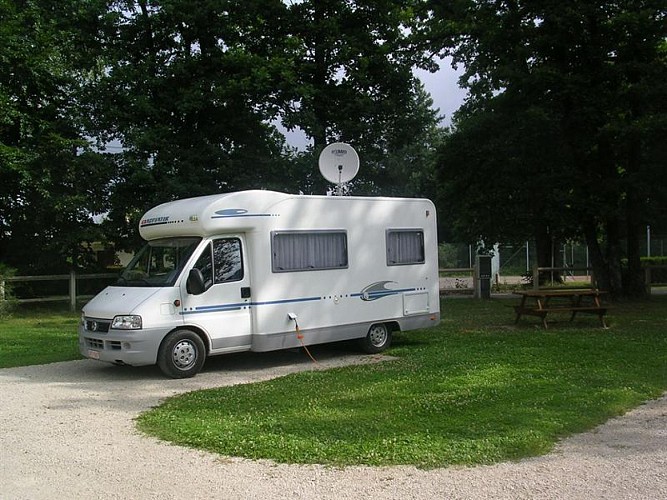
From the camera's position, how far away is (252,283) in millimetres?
10062

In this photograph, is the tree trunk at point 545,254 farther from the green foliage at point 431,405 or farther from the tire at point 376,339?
the tire at point 376,339

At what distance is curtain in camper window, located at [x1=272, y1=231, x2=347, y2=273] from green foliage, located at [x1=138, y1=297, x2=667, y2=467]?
5.92ft

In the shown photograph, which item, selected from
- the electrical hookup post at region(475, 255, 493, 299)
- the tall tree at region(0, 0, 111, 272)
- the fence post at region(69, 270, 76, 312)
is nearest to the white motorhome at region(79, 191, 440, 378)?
the tall tree at region(0, 0, 111, 272)

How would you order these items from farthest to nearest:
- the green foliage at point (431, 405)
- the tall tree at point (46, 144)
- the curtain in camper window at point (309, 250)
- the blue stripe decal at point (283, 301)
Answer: the tall tree at point (46, 144)
the curtain in camper window at point (309, 250)
the blue stripe decal at point (283, 301)
the green foliage at point (431, 405)

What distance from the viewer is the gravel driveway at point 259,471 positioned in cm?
493

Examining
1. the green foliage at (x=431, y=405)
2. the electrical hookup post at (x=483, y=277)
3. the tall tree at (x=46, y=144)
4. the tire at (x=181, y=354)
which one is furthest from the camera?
the electrical hookup post at (x=483, y=277)

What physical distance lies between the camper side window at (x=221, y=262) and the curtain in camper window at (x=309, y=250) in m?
0.58

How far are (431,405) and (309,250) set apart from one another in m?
4.08

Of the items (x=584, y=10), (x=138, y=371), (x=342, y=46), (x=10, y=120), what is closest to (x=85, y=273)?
(x=10, y=120)

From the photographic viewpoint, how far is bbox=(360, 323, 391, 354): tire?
1154cm

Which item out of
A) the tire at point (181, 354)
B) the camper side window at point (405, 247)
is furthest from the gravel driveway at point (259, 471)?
→ the camper side window at point (405, 247)

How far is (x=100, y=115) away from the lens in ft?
69.3

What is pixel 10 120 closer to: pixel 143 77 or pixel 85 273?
pixel 143 77

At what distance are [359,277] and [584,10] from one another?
12173 mm
